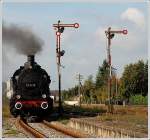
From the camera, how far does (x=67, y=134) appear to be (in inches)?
751

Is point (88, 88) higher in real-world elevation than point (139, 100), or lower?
higher

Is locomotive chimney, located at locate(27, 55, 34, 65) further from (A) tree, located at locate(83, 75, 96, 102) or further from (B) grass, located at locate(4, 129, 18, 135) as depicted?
(A) tree, located at locate(83, 75, 96, 102)

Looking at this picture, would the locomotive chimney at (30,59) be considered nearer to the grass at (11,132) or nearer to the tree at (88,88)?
the grass at (11,132)

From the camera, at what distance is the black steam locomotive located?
2667 centimetres

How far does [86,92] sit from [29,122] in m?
85.3

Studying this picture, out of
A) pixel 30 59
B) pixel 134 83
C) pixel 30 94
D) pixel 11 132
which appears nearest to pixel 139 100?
pixel 134 83

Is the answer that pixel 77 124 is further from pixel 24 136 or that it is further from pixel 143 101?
pixel 143 101

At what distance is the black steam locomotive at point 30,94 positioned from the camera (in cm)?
2667

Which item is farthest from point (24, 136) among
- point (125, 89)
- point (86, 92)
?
point (86, 92)

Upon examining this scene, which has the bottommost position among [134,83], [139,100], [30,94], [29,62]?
[30,94]

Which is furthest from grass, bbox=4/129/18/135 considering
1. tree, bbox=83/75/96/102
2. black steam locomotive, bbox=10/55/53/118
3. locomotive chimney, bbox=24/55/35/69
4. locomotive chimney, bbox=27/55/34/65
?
tree, bbox=83/75/96/102

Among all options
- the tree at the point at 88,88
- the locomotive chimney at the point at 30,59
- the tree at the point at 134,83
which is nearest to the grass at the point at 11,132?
the locomotive chimney at the point at 30,59

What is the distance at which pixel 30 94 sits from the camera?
88.3 feet

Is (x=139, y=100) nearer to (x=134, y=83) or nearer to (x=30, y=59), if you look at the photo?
(x=134, y=83)
